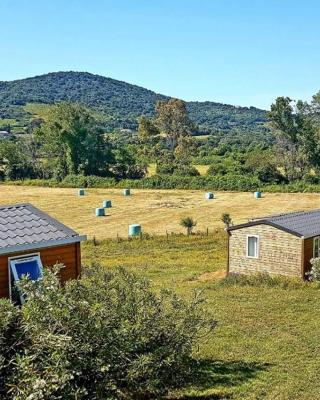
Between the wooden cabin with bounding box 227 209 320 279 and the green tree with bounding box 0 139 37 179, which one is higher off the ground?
the green tree with bounding box 0 139 37 179

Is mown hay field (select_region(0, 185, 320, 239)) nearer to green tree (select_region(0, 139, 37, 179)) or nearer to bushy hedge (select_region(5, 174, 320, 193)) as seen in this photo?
bushy hedge (select_region(5, 174, 320, 193))

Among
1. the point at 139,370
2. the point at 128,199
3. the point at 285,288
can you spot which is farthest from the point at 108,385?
the point at 128,199

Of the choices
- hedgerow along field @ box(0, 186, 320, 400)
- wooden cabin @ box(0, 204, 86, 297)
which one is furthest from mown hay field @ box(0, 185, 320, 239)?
wooden cabin @ box(0, 204, 86, 297)

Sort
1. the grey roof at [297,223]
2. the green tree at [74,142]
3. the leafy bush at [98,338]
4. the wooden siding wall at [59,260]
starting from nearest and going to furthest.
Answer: the leafy bush at [98,338]
the wooden siding wall at [59,260]
the grey roof at [297,223]
the green tree at [74,142]

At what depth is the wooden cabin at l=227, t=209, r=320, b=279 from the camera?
22234mm

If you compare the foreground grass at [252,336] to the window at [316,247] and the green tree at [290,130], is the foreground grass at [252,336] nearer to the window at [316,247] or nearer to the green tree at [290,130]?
the window at [316,247]

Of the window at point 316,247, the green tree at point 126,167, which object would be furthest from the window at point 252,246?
the green tree at point 126,167

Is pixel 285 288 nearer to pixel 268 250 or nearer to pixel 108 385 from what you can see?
pixel 268 250

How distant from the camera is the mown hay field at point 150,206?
41.9 m

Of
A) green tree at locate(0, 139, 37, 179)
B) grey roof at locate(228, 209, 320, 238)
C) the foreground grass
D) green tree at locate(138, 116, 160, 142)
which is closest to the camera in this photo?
the foreground grass

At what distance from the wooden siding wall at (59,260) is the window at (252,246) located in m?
12.2

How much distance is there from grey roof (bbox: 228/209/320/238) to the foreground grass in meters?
2.42

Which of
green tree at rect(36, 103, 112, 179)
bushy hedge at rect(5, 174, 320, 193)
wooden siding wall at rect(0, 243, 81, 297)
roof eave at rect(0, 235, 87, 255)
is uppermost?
green tree at rect(36, 103, 112, 179)

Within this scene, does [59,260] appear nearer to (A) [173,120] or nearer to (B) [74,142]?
(B) [74,142]
